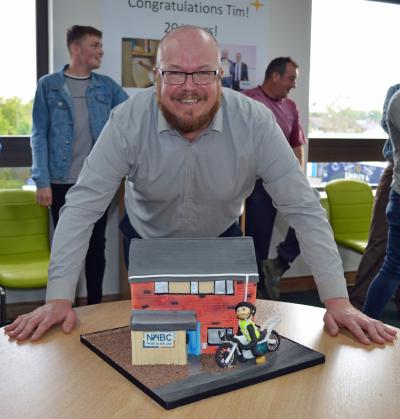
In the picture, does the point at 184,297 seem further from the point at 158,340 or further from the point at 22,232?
the point at 22,232

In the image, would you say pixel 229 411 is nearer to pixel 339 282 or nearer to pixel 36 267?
pixel 339 282

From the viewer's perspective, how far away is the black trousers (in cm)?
358

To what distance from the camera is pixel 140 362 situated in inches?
52.5

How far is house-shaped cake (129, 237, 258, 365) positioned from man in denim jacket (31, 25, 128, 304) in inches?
87.2

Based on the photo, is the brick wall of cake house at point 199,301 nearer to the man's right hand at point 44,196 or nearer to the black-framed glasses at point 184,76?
the black-framed glasses at point 184,76

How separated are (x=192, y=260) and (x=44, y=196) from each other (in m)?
2.27

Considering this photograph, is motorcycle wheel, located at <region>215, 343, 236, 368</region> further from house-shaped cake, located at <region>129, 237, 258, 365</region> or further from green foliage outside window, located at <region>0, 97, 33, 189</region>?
green foliage outside window, located at <region>0, 97, 33, 189</region>

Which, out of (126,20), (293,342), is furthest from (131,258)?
(126,20)

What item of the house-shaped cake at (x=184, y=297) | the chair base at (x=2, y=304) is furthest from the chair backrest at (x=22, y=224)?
the house-shaped cake at (x=184, y=297)

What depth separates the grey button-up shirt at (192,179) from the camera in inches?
67.4

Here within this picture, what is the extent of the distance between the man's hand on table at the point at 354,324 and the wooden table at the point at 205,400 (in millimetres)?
28

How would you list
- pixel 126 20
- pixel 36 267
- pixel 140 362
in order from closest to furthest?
pixel 140 362, pixel 36 267, pixel 126 20

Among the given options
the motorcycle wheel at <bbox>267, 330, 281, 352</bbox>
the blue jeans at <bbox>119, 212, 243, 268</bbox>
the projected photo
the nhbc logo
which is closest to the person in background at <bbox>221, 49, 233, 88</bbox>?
the projected photo

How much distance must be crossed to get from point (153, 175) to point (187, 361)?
2.31 ft
